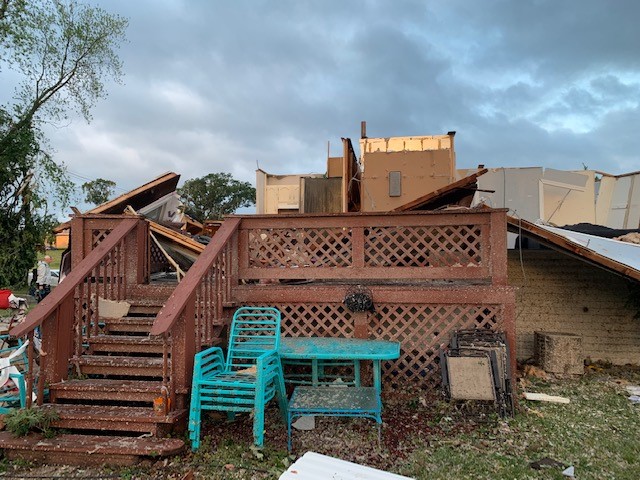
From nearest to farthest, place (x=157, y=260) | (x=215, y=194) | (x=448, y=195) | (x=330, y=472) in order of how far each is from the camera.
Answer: (x=330, y=472)
(x=448, y=195)
(x=157, y=260)
(x=215, y=194)

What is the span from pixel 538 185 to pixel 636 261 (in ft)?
15.1

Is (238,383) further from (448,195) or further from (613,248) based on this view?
(613,248)

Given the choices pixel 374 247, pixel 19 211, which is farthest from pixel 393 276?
pixel 19 211

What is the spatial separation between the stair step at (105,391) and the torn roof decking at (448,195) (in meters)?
4.22

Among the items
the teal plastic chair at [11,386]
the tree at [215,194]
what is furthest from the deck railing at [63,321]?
the tree at [215,194]

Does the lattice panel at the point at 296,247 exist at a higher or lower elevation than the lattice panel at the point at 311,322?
higher

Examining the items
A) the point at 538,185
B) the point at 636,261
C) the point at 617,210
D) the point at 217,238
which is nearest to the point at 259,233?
the point at 217,238

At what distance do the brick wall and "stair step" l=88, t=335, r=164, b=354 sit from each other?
626 centimetres

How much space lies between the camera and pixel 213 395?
424cm

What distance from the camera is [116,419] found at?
4113mm

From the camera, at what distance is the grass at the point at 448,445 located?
3.76 metres

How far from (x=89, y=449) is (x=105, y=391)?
70cm

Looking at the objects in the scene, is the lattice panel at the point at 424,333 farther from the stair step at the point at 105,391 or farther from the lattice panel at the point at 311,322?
the stair step at the point at 105,391

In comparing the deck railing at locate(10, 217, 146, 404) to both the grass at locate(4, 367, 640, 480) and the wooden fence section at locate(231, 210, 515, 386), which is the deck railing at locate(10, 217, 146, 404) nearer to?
the grass at locate(4, 367, 640, 480)
